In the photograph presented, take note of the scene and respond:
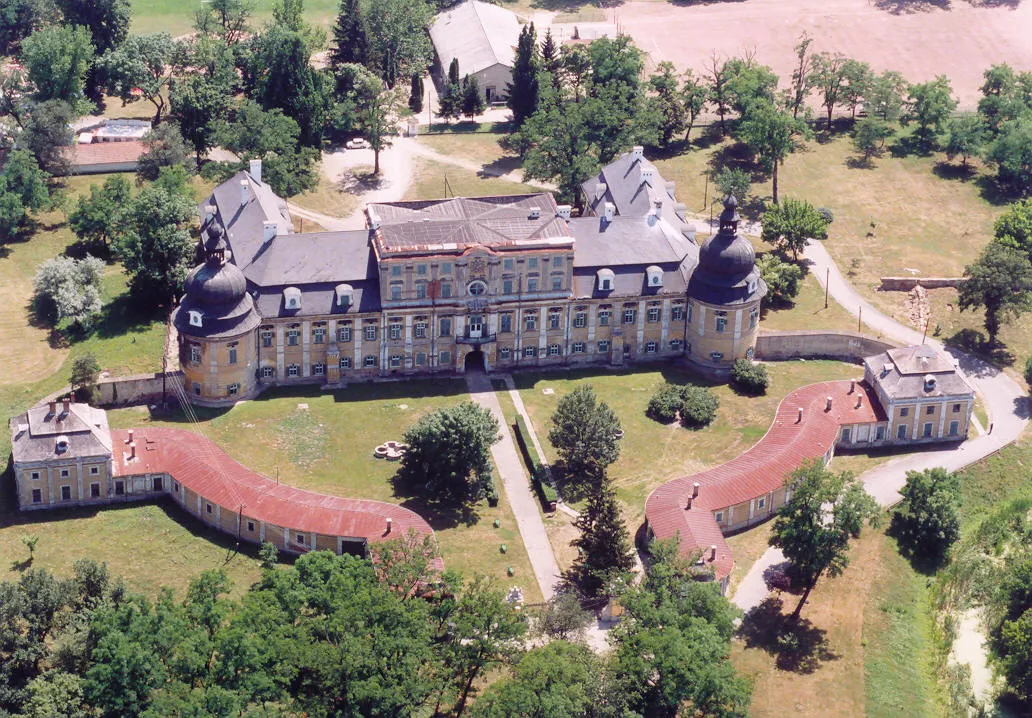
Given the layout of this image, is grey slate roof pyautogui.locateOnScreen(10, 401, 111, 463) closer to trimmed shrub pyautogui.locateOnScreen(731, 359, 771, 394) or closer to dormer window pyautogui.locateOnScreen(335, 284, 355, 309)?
dormer window pyautogui.locateOnScreen(335, 284, 355, 309)

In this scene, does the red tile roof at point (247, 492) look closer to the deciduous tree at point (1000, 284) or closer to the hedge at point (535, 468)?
the hedge at point (535, 468)

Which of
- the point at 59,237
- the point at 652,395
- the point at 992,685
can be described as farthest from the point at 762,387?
the point at 59,237

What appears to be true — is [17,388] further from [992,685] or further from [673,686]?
[992,685]

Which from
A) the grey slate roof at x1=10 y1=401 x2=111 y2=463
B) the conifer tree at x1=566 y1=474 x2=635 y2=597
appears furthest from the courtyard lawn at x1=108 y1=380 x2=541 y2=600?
the grey slate roof at x1=10 y1=401 x2=111 y2=463

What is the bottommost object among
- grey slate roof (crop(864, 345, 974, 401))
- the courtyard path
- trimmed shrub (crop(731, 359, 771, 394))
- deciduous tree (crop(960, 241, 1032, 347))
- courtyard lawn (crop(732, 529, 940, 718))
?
courtyard lawn (crop(732, 529, 940, 718))

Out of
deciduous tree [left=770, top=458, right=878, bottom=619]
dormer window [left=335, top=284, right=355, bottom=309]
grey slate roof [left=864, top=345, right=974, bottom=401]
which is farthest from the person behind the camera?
dormer window [left=335, top=284, right=355, bottom=309]

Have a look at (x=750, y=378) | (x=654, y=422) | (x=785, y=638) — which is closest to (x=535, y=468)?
(x=654, y=422)

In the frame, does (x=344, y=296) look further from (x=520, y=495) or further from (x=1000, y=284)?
(x=1000, y=284)
